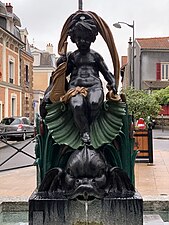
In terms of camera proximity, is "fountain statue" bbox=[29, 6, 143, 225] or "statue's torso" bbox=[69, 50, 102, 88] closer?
"fountain statue" bbox=[29, 6, 143, 225]

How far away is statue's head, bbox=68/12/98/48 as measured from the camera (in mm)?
4746

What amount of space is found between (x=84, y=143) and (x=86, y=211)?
70 centimetres

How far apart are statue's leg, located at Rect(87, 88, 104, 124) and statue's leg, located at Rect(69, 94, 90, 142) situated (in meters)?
0.07

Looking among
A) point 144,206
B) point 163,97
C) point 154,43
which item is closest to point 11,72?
point 163,97

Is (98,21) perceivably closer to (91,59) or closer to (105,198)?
(91,59)

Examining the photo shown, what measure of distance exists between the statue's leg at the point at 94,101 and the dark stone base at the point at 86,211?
89cm

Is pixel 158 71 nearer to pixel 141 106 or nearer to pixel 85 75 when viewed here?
pixel 141 106

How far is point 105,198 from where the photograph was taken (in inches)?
172

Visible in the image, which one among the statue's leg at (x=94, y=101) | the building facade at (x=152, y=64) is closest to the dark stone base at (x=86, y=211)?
the statue's leg at (x=94, y=101)

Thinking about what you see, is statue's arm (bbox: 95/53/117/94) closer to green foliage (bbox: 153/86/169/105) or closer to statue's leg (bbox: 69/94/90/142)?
statue's leg (bbox: 69/94/90/142)

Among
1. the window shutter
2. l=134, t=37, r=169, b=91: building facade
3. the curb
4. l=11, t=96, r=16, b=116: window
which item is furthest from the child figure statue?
the window shutter

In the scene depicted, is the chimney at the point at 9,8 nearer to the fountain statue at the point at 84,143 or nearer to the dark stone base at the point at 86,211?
the fountain statue at the point at 84,143

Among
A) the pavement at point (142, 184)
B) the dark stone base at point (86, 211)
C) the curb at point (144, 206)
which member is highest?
the dark stone base at point (86, 211)

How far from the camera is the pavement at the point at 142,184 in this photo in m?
5.59
